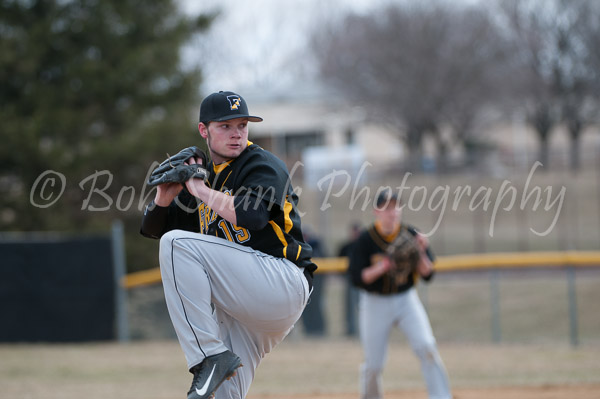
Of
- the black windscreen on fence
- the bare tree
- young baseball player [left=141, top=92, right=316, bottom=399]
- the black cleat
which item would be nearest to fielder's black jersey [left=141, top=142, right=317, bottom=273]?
young baseball player [left=141, top=92, right=316, bottom=399]

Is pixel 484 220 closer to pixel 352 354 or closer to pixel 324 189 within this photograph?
pixel 324 189

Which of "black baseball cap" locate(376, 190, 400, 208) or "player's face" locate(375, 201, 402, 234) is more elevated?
"black baseball cap" locate(376, 190, 400, 208)

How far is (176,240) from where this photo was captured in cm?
385

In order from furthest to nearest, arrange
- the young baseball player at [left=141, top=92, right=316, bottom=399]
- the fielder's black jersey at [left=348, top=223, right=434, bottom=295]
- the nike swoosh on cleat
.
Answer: the fielder's black jersey at [left=348, top=223, right=434, bottom=295] < the young baseball player at [left=141, top=92, right=316, bottom=399] < the nike swoosh on cleat

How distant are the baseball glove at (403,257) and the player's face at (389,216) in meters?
0.27

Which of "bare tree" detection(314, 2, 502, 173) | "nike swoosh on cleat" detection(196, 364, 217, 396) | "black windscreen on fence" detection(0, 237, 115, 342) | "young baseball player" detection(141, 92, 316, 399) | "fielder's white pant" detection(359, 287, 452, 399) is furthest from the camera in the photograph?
"bare tree" detection(314, 2, 502, 173)

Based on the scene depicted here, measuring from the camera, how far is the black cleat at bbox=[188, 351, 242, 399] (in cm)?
369

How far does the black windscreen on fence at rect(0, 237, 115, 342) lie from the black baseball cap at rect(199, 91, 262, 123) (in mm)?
9910

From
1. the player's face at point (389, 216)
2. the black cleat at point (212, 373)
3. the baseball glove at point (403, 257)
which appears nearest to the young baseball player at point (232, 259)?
the black cleat at point (212, 373)

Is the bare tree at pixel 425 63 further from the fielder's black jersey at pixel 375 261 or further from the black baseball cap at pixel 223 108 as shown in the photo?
the black baseball cap at pixel 223 108

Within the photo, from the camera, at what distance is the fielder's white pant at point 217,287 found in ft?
12.6

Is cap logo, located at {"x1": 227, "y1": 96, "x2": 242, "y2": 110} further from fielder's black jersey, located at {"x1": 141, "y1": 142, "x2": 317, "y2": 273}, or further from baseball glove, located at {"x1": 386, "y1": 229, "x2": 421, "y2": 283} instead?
baseball glove, located at {"x1": 386, "y1": 229, "x2": 421, "y2": 283}

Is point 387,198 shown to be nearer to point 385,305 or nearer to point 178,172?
point 385,305

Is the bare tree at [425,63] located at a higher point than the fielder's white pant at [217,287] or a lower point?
higher
